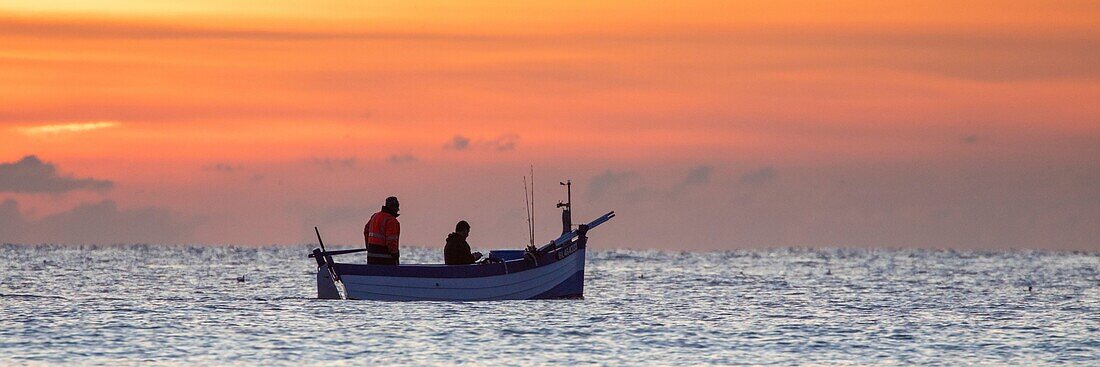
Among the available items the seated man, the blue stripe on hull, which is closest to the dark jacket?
the seated man

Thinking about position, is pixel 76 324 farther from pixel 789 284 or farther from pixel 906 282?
pixel 906 282

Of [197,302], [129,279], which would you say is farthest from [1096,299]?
[129,279]

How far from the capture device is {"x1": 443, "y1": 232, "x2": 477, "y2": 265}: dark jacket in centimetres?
3429

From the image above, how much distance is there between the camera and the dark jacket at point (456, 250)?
113 ft

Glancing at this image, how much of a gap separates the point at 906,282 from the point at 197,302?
1313 inches

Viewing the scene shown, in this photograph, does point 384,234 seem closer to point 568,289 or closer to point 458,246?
point 458,246

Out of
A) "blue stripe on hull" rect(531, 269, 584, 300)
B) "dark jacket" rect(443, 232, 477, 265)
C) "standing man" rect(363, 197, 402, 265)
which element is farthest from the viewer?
"blue stripe on hull" rect(531, 269, 584, 300)

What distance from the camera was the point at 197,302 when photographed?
39562 millimetres

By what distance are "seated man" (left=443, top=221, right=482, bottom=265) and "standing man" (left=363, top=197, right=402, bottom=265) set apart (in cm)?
116

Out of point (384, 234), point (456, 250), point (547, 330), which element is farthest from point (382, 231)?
point (547, 330)

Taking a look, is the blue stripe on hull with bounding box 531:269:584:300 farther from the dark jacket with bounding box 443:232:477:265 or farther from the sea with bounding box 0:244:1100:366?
the dark jacket with bounding box 443:232:477:265

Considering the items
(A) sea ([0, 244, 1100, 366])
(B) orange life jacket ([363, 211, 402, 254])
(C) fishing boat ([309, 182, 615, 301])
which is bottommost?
(A) sea ([0, 244, 1100, 366])

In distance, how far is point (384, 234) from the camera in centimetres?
3362

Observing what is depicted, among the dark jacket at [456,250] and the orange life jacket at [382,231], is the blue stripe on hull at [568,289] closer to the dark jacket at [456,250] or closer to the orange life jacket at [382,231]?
the dark jacket at [456,250]
